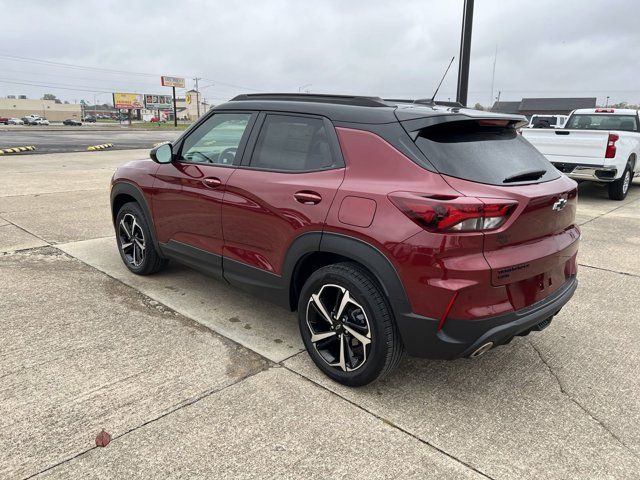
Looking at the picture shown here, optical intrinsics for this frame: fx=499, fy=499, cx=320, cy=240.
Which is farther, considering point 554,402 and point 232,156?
point 232,156

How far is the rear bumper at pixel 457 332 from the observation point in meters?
2.51

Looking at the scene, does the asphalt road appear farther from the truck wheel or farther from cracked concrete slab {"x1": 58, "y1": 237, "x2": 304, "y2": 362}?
the truck wheel

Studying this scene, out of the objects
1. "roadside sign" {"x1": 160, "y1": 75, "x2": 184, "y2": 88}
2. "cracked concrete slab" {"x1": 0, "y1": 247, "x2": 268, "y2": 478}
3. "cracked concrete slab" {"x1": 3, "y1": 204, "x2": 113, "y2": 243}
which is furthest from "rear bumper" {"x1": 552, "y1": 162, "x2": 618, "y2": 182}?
"roadside sign" {"x1": 160, "y1": 75, "x2": 184, "y2": 88}

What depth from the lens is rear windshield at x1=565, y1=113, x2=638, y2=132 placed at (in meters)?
11.1

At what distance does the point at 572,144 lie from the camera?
30.8 ft

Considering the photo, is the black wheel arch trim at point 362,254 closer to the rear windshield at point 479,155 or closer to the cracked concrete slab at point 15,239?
the rear windshield at point 479,155

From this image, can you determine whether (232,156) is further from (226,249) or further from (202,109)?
(202,109)

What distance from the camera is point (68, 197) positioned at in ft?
29.0

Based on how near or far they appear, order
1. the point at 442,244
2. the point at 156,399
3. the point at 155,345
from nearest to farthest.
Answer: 1. the point at 442,244
2. the point at 156,399
3. the point at 155,345

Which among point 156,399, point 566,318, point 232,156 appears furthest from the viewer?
point 566,318

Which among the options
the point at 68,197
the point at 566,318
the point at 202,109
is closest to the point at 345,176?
the point at 566,318

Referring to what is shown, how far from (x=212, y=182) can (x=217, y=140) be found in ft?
1.49

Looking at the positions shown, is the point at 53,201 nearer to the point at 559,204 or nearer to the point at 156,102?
the point at 559,204

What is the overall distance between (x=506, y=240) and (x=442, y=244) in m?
0.37
